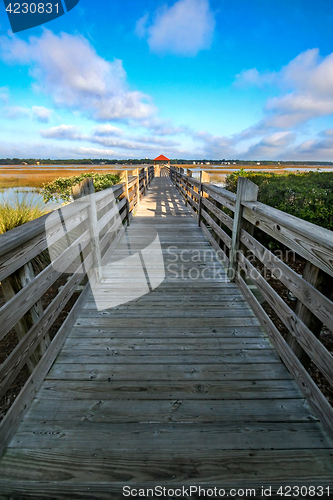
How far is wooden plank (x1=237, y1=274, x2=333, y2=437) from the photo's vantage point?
5.04 feet

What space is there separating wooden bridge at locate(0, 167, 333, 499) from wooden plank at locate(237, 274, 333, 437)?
1 centimetres

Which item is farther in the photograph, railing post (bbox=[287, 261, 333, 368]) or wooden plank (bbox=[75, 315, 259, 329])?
wooden plank (bbox=[75, 315, 259, 329])

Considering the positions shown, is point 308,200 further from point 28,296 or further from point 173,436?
point 28,296

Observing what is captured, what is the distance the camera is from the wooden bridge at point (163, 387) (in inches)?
53.5

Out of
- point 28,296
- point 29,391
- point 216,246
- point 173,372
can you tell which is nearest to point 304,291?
point 173,372

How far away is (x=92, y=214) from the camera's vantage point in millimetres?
3100

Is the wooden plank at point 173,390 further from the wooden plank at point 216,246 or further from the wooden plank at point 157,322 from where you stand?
the wooden plank at point 216,246

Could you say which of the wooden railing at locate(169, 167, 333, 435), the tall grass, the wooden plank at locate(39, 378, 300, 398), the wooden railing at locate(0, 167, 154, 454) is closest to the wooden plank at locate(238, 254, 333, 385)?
the wooden railing at locate(169, 167, 333, 435)

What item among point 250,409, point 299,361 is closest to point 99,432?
point 250,409

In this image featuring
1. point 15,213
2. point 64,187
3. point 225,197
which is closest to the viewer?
point 225,197

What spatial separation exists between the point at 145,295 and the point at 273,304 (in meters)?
1.52

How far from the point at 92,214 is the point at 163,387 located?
2.11 metres

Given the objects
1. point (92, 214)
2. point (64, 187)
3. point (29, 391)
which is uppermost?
point (92, 214)

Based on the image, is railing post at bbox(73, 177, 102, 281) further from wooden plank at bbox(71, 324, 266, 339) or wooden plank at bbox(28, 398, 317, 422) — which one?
wooden plank at bbox(28, 398, 317, 422)
